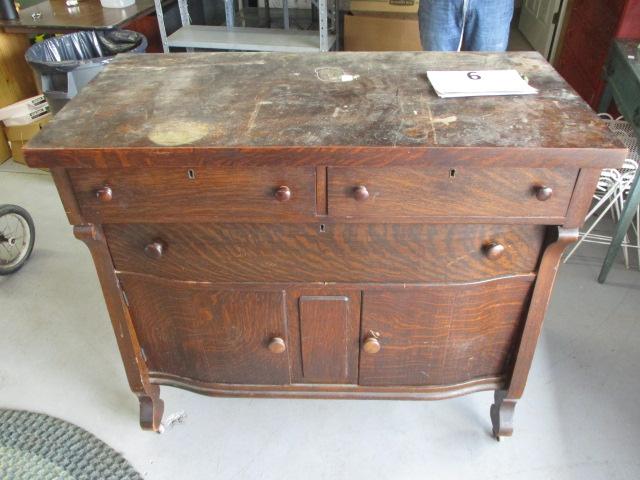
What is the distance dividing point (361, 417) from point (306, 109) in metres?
0.88

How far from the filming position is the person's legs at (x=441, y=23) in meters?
1.79

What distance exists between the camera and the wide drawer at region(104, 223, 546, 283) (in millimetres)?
1040

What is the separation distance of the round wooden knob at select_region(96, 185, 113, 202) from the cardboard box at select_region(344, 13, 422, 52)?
249 centimetres

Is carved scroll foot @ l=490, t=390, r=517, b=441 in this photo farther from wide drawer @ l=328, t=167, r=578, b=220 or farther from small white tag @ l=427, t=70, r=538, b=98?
small white tag @ l=427, t=70, r=538, b=98

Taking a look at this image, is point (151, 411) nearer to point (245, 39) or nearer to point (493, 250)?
point (493, 250)

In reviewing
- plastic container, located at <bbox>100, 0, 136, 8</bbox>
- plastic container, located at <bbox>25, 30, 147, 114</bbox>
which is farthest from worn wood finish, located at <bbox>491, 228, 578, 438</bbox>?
plastic container, located at <bbox>100, 0, 136, 8</bbox>

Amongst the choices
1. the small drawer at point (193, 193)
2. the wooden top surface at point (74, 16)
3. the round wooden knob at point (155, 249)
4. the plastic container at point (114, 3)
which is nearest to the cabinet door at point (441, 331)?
the small drawer at point (193, 193)

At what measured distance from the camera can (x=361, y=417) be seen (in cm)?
148

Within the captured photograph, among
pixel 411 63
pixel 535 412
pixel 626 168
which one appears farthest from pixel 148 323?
pixel 626 168

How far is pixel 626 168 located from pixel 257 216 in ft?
4.57

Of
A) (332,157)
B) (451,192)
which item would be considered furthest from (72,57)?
(451,192)

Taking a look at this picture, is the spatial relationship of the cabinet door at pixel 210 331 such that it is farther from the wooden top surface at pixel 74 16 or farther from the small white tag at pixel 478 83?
the wooden top surface at pixel 74 16

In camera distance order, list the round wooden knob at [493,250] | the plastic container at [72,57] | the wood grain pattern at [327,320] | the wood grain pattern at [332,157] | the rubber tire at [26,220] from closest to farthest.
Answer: the wood grain pattern at [332,157] < the round wooden knob at [493,250] < the wood grain pattern at [327,320] < the rubber tire at [26,220] < the plastic container at [72,57]

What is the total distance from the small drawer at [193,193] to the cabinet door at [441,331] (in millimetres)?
307
